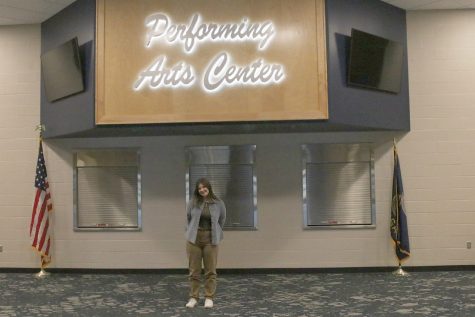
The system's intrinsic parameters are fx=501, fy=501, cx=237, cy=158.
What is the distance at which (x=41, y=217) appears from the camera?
27.0ft

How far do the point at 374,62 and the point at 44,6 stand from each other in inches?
201

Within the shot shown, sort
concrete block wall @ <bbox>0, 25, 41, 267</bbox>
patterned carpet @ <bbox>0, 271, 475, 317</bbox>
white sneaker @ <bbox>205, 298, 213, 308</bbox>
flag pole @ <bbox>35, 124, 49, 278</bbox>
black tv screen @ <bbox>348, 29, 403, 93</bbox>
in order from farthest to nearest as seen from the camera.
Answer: concrete block wall @ <bbox>0, 25, 41, 267</bbox> < flag pole @ <bbox>35, 124, 49, 278</bbox> < black tv screen @ <bbox>348, 29, 403, 93</bbox> < white sneaker @ <bbox>205, 298, 213, 308</bbox> < patterned carpet @ <bbox>0, 271, 475, 317</bbox>

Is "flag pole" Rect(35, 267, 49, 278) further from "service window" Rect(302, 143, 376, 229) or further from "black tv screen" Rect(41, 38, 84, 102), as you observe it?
"service window" Rect(302, 143, 376, 229)

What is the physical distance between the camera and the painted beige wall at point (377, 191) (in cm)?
812

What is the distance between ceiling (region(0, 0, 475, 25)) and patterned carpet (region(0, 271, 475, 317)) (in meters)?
4.25

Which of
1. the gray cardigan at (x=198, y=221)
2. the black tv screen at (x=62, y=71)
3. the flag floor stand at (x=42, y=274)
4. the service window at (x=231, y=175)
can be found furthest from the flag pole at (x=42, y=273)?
the gray cardigan at (x=198, y=221)

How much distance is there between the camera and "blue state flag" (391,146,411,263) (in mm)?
7852

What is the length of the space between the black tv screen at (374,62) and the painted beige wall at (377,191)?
74 centimetres

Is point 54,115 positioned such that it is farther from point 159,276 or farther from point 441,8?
point 441,8

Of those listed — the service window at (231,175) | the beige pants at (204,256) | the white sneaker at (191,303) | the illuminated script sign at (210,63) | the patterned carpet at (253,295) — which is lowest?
the patterned carpet at (253,295)

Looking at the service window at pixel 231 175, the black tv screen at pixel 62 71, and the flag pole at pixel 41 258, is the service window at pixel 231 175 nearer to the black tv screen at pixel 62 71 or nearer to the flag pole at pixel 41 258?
the black tv screen at pixel 62 71

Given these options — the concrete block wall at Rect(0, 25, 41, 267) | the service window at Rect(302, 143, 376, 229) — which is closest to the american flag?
the concrete block wall at Rect(0, 25, 41, 267)

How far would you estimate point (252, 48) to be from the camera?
6.75 m

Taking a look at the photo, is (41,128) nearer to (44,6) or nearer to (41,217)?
(41,217)
